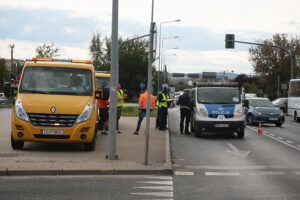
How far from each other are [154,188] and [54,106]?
5297 millimetres

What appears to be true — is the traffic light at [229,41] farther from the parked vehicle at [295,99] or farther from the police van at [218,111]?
the police van at [218,111]

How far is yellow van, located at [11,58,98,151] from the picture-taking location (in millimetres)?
14531

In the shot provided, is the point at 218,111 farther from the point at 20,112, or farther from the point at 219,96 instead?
the point at 20,112

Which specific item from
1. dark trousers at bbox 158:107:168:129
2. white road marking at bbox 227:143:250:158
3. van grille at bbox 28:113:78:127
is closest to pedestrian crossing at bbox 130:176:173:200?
van grille at bbox 28:113:78:127

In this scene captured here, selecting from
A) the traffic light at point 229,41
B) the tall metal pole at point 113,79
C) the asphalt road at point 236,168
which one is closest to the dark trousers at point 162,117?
the asphalt road at point 236,168

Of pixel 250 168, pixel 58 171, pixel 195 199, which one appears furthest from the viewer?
pixel 250 168

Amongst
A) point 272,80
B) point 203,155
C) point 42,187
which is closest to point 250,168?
point 203,155

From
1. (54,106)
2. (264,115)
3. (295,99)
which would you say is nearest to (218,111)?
(54,106)

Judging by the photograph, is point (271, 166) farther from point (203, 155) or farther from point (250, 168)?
point (203, 155)

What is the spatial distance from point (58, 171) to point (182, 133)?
12160 millimetres

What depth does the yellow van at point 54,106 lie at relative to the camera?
14531mm

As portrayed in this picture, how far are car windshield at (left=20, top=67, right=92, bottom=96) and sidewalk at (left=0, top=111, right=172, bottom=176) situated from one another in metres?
1.51

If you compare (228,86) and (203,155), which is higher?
(228,86)

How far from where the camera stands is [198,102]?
22.0 meters
